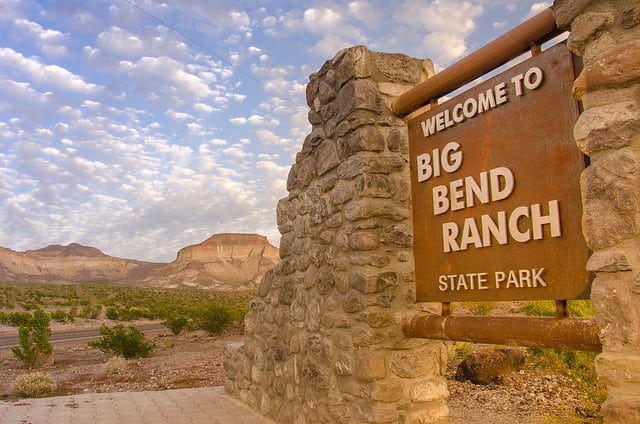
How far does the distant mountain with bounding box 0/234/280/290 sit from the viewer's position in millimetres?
78562

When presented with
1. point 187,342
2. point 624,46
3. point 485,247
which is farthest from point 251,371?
point 187,342

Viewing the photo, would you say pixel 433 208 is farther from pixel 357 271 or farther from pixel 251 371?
pixel 251 371

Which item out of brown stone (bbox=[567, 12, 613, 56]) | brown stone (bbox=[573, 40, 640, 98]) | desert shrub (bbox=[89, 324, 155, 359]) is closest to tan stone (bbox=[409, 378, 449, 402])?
brown stone (bbox=[573, 40, 640, 98])

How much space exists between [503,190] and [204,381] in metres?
7.21

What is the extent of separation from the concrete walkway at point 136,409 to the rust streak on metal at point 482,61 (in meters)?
3.39

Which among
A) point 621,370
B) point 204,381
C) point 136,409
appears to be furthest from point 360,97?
point 204,381

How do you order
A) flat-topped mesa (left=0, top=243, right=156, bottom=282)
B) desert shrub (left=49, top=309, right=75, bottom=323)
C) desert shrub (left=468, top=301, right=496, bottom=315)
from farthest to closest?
flat-topped mesa (left=0, top=243, right=156, bottom=282)
desert shrub (left=49, top=309, right=75, bottom=323)
desert shrub (left=468, top=301, right=496, bottom=315)

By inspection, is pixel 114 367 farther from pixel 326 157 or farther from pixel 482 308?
pixel 326 157

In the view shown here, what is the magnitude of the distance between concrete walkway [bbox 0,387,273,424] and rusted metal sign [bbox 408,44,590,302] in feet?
9.45

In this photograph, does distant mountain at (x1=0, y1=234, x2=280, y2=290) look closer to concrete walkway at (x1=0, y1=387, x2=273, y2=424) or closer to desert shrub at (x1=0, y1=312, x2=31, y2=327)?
desert shrub at (x1=0, y1=312, x2=31, y2=327)

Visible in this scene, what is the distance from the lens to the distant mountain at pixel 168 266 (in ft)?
258

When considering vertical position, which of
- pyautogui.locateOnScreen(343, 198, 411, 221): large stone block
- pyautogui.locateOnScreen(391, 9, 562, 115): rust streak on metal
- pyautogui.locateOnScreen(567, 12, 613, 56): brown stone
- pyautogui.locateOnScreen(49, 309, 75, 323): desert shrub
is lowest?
pyautogui.locateOnScreen(49, 309, 75, 323): desert shrub

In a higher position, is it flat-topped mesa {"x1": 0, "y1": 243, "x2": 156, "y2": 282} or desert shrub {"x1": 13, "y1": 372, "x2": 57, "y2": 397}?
flat-topped mesa {"x1": 0, "y1": 243, "x2": 156, "y2": 282}

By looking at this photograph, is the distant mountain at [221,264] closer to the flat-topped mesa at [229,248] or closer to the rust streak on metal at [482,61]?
the flat-topped mesa at [229,248]
